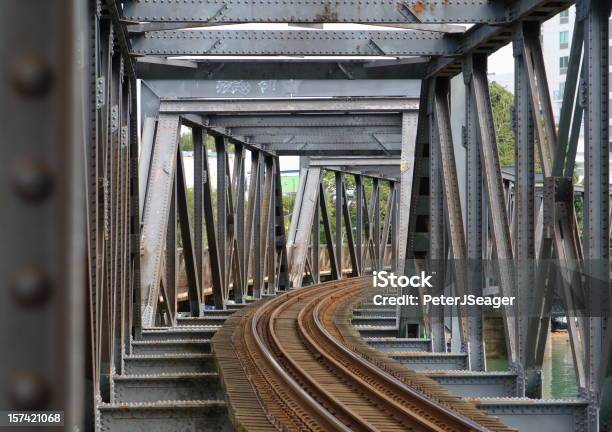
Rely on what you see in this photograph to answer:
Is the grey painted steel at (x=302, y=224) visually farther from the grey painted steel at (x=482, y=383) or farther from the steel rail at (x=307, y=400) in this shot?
the grey painted steel at (x=482, y=383)

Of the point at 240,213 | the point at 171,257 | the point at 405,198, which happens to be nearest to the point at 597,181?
the point at 405,198

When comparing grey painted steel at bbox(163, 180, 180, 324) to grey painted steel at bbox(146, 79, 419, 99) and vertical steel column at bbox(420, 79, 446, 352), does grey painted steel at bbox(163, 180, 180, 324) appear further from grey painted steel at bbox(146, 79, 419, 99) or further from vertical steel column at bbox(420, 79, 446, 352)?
vertical steel column at bbox(420, 79, 446, 352)

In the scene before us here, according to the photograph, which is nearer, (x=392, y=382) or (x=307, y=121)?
(x=392, y=382)

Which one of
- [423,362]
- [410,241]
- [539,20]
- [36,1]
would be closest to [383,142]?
[410,241]

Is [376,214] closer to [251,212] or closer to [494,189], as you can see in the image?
[251,212]

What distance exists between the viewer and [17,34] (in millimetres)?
1317

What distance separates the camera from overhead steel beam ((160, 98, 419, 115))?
22.3 metres

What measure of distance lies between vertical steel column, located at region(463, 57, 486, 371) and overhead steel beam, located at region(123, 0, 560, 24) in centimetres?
193

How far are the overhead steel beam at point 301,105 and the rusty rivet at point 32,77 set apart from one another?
20.4 m

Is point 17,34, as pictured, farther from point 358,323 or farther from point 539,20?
point 358,323

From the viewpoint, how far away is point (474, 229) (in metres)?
14.7

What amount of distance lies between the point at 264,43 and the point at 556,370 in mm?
21013

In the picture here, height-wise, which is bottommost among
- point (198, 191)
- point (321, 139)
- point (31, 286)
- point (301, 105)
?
point (31, 286)

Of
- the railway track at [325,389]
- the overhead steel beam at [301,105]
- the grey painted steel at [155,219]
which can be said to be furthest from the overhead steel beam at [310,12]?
the overhead steel beam at [301,105]
